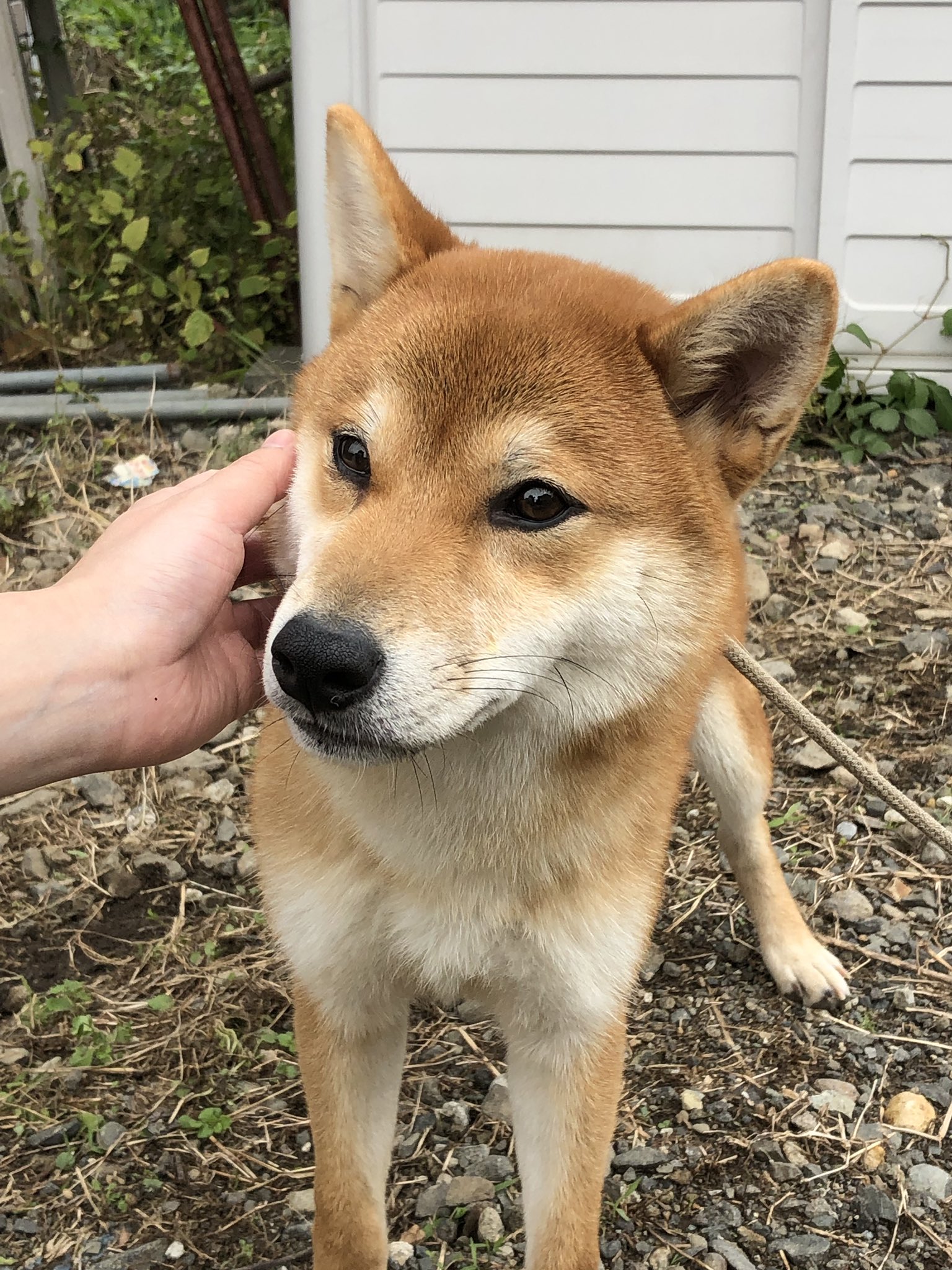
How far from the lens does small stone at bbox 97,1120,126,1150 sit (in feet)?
9.09

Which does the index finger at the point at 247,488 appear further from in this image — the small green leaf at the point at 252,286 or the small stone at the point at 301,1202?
the small green leaf at the point at 252,286

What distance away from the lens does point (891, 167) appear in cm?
570

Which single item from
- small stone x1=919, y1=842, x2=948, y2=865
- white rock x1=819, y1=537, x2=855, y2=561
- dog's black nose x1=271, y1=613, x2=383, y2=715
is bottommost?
small stone x1=919, y1=842, x2=948, y2=865

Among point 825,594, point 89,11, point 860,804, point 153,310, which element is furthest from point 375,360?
point 89,11

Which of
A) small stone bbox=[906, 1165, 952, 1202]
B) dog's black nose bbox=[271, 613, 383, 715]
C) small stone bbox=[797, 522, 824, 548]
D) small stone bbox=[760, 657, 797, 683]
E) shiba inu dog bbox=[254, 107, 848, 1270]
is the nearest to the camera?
dog's black nose bbox=[271, 613, 383, 715]

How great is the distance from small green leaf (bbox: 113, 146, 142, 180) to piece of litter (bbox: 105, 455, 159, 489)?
1.75m

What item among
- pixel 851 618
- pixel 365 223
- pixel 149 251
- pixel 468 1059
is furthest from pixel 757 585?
pixel 149 251

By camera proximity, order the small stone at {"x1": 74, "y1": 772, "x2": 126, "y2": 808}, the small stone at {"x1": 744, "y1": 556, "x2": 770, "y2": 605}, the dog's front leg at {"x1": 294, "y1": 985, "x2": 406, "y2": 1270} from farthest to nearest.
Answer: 1. the small stone at {"x1": 744, "y1": 556, "x2": 770, "y2": 605}
2. the small stone at {"x1": 74, "y1": 772, "x2": 126, "y2": 808}
3. the dog's front leg at {"x1": 294, "y1": 985, "x2": 406, "y2": 1270}

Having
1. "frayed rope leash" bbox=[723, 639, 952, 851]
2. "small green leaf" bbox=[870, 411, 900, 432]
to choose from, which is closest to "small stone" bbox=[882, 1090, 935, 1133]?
"frayed rope leash" bbox=[723, 639, 952, 851]

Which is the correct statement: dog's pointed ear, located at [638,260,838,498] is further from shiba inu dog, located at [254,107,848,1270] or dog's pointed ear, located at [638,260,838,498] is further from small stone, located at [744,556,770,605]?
small stone, located at [744,556,770,605]

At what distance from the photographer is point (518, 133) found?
18.7 ft

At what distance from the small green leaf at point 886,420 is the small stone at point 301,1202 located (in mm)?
4556

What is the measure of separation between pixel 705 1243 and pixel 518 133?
16.0 feet

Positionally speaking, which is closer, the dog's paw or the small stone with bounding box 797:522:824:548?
the dog's paw
